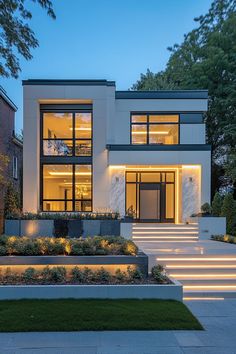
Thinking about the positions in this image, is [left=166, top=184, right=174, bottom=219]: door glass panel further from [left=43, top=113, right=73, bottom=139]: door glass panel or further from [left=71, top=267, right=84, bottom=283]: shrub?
[left=71, top=267, right=84, bottom=283]: shrub

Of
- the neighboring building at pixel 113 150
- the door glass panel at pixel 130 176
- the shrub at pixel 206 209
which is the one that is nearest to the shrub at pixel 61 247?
the shrub at pixel 206 209

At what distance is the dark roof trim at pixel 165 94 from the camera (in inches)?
650

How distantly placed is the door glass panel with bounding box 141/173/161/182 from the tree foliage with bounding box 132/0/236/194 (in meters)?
5.17

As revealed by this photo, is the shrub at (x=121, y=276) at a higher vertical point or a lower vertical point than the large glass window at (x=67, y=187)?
lower

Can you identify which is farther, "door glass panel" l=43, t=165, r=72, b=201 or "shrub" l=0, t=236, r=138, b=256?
"door glass panel" l=43, t=165, r=72, b=201

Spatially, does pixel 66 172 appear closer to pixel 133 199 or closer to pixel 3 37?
pixel 133 199

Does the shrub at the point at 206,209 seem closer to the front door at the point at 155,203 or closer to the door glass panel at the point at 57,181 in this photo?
the front door at the point at 155,203

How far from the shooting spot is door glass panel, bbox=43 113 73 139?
642 inches

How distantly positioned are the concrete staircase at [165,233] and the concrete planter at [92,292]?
622 centimetres

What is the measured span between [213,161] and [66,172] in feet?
41.1

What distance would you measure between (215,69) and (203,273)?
17.5m

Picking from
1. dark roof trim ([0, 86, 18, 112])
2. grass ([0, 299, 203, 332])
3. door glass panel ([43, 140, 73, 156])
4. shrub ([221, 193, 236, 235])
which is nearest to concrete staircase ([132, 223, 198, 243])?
shrub ([221, 193, 236, 235])

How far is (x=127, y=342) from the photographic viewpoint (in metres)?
4.47

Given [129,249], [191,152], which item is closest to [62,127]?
[191,152]
